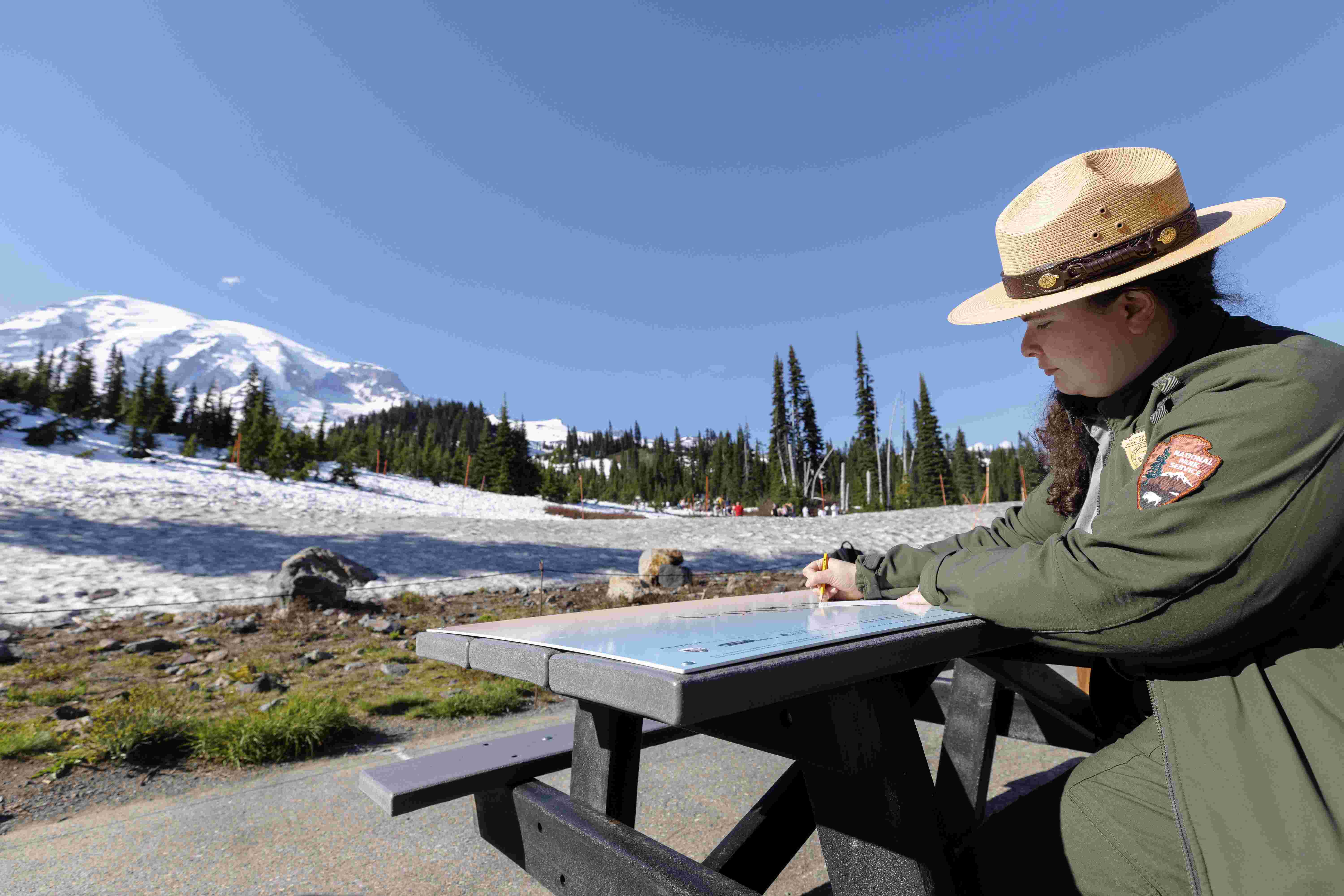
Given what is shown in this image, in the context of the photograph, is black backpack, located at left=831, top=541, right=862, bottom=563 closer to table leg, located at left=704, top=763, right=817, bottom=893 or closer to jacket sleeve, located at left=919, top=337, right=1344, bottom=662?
table leg, located at left=704, top=763, right=817, bottom=893

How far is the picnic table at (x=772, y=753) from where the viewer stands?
3.06 ft

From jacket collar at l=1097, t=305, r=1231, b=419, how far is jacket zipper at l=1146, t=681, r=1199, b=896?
56 cm

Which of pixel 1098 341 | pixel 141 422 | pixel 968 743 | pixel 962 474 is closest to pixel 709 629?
pixel 1098 341

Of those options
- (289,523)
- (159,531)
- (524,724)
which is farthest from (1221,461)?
(289,523)

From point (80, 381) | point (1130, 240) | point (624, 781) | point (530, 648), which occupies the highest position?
point (80, 381)

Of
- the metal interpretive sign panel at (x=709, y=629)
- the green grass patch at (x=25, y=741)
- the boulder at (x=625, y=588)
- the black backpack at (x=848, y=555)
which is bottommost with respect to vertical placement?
the green grass patch at (x=25, y=741)

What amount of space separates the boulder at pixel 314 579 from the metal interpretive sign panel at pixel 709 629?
7.89 meters

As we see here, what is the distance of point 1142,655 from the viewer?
3.36ft

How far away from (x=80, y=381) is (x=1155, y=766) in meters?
61.9

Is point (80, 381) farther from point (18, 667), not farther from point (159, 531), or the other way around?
point (18, 667)

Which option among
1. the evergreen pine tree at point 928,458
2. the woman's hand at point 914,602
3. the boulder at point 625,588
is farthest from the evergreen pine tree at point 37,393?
the evergreen pine tree at point 928,458

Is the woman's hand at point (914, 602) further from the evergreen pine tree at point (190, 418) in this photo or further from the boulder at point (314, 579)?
the evergreen pine tree at point (190, 418)

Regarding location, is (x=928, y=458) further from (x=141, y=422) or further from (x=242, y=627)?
(x=141, y=422)

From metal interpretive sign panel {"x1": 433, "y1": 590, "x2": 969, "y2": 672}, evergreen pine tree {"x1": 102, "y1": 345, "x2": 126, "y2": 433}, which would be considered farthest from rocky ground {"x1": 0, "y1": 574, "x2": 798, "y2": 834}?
evergreen pine tree {"x1": 102, "y1": 345, "x2": 126, "y2": 433}
